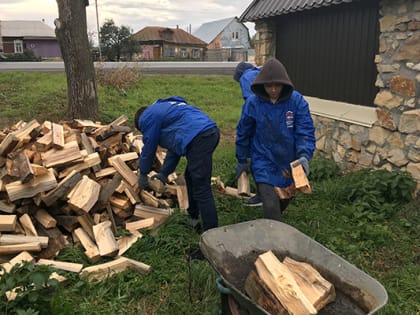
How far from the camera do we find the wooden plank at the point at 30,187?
4.37 m

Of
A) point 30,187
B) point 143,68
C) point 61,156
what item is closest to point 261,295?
point 30,187

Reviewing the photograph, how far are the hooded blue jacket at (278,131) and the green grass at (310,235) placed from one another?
106 cm

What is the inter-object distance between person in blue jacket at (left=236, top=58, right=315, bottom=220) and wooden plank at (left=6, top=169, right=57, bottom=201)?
2.10m

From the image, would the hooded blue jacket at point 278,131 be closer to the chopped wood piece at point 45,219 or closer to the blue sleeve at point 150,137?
the blue sleeve at point 150,137

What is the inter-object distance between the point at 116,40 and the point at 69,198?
3300cm

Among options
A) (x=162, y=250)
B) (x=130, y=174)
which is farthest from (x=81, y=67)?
(x=162, y=250)

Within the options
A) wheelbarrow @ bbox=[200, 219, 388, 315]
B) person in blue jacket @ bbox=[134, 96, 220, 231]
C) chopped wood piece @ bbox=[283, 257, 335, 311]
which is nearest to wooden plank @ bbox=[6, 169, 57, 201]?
person in blue jacket @ bbox=[134, 96, 220, 231]

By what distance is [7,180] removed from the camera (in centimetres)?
462

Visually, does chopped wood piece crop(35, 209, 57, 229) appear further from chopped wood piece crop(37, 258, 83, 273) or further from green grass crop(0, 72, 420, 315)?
chopped wood piece crop(37, 258, 83, 273)

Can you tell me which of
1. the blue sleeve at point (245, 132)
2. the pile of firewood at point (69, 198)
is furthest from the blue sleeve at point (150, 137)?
the pile of firewood at point (69, 198)

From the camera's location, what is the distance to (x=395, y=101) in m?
5.72

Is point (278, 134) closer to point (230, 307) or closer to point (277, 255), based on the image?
point (277, 255)

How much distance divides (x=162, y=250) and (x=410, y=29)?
13.4ft

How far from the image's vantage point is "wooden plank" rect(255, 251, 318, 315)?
2.41 metres
